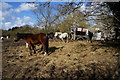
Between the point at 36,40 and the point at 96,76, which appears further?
the point at 36,40

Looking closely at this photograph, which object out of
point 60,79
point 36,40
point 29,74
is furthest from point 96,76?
point 36,40

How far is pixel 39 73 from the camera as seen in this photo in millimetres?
3689

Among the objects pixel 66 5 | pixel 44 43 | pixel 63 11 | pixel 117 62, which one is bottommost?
pixel 117 62

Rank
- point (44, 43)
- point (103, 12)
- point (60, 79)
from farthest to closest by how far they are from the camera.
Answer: point (44, 43)
point (103, 12)
point (60, 79)

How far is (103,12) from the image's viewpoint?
489cm

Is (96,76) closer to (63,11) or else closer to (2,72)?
(63,11)

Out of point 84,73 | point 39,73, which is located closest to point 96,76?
point 84,73

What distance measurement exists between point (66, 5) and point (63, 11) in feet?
0.85

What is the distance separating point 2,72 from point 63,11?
3.54 metres

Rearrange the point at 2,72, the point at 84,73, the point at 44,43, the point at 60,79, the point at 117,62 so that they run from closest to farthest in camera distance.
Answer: the point at 60,79, the point at 84,73, the point at 2,72, the point at 117,62, the point at 44,43

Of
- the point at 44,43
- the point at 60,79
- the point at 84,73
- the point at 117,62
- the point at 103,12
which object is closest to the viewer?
the point at 60,79

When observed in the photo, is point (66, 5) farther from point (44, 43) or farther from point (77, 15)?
point (44, 43)

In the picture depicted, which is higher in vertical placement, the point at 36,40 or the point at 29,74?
the point at 36,40

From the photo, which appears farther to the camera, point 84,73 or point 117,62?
point 117,62
